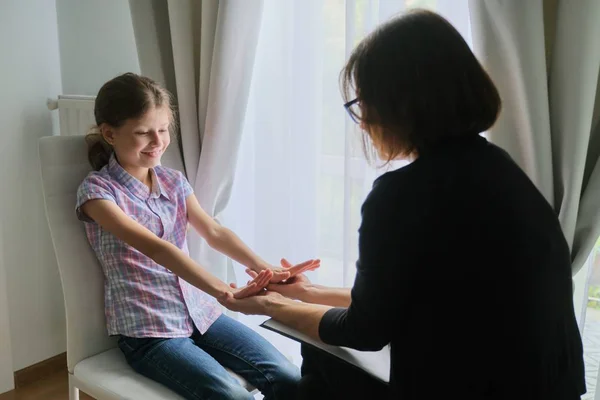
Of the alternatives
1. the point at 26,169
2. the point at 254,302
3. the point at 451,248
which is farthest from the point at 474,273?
the point at 26,169

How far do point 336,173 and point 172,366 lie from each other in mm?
685

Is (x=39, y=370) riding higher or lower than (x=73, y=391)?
lower

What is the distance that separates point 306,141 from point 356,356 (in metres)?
0.72

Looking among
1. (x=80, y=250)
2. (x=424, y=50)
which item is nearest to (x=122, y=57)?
(x=80, y=250)

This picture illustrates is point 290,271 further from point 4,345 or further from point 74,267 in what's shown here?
point 4,345

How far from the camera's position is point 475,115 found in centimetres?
86

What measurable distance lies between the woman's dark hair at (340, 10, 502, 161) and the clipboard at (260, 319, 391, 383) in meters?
0.40

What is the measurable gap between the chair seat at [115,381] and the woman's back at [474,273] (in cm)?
58

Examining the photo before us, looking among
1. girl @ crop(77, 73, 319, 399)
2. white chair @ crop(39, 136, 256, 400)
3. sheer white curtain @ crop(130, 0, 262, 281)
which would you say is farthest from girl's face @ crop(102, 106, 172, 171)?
sheer white curtain @ crop(130, 0, 262, 281)

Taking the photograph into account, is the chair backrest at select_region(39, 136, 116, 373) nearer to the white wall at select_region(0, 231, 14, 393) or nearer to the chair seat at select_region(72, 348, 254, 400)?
the chair seat at select_region(72, 348, 254, 400)

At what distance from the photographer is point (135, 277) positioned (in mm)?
1304

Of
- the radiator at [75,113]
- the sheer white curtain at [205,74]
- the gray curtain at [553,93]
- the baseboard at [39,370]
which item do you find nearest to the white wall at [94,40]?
the radiator at [75,113]

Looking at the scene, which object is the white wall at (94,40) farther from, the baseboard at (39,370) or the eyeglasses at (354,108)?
the eyeglasses at (354,108)

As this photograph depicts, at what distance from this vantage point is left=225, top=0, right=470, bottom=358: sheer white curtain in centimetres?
146
